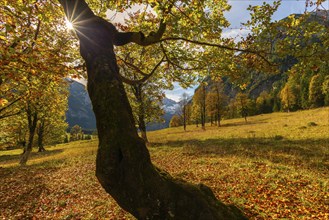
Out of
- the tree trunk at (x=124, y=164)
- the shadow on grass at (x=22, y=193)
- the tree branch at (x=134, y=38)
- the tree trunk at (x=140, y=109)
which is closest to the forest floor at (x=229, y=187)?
the shadow on grass at (x=22, y=193)

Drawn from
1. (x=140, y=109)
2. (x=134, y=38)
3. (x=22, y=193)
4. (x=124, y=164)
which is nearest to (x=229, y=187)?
(x=124, y=164)

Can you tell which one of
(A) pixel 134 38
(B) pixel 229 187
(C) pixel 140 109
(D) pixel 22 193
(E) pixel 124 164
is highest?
(A) pixel 134 38

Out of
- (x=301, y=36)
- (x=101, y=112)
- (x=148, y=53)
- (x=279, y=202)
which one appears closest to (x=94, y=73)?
(x=101, y=112)

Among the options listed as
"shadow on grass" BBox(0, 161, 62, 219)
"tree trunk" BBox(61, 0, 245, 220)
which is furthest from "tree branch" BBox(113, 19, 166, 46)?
"shadow on grass" BBox(0, 161, 62, 219)

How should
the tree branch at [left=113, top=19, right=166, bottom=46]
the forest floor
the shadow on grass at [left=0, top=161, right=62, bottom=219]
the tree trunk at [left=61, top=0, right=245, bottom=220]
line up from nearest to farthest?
the tree trunk at [left=61, top=0, right=245, bottom=220], the tree branch at [left=113, top=19, right=166, bottom=46], the forest floor, the shadow on grass at [left=0, top=161, right=62, bottom=219]

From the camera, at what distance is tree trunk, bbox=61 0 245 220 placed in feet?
15.3

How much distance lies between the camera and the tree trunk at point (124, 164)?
4.65 m

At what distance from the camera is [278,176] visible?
39.0ft

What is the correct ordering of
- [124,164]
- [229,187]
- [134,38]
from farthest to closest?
[229,187]
[134,38]
[124,164]

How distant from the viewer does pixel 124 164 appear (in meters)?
4.66

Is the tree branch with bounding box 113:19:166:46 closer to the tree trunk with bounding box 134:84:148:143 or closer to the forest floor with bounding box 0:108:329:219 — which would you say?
the forest floor with bounding box 0:108:329:219

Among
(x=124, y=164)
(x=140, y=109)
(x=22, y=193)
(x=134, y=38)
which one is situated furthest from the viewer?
(x=140, y=109)

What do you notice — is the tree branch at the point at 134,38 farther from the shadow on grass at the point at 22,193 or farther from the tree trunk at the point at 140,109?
the tree trunk at the point at 140,109

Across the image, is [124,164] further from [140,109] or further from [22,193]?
[140,109]
